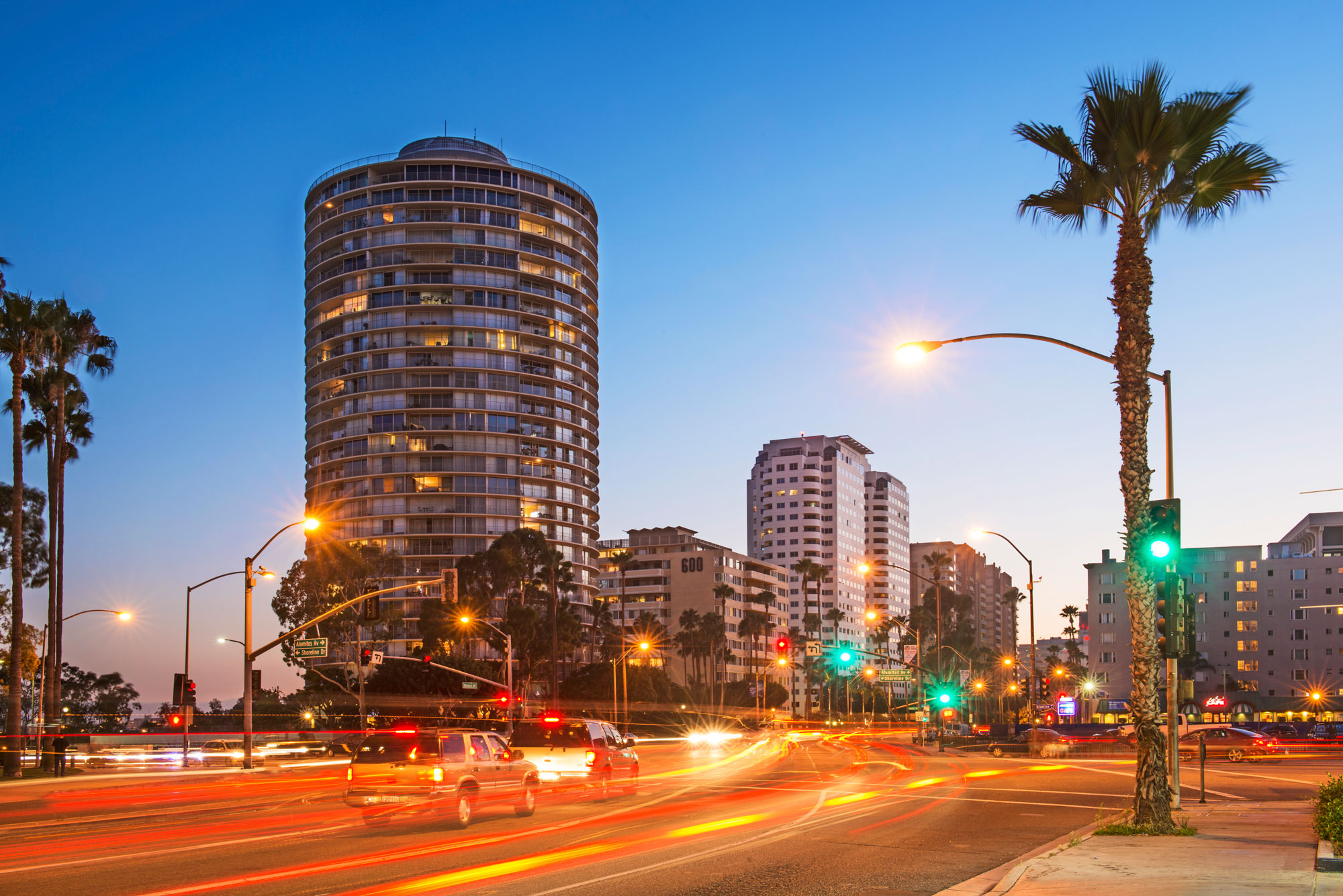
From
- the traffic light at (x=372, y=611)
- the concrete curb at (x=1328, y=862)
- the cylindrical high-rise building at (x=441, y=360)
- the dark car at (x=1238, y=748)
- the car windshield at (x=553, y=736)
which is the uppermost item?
the cylindrical high-rise building at (x=441, y=360)

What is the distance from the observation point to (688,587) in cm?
17588

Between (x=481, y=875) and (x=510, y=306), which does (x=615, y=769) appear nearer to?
(x=481, y=875)

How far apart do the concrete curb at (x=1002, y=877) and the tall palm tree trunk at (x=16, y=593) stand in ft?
124

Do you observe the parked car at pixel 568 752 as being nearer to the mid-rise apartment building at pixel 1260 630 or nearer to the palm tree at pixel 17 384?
the palm tree at pixel 17 384

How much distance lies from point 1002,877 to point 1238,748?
39.7m

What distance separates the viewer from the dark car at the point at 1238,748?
4650cm

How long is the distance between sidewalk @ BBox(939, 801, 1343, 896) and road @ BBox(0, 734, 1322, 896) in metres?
1.01

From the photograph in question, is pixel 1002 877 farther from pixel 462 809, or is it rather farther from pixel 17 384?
pixel 17 384

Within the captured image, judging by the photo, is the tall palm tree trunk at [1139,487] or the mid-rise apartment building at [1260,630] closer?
the tall palm tree trunk at [1139,487]

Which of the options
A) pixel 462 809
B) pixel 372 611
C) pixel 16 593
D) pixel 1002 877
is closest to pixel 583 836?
pixel 462 809

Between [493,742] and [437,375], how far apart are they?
115 metres

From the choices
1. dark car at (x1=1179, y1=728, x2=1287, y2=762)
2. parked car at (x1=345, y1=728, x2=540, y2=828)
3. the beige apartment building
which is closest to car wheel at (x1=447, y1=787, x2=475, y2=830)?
parked car at (x1=345, y1=728, x2=540, y2=828)

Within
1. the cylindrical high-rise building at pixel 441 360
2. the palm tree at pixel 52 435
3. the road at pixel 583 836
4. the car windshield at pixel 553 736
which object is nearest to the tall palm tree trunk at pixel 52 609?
the palm tree at pixel 52 435

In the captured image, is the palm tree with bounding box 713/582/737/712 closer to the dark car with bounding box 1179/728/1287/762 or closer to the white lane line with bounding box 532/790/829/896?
the dark car with bounding box 1179/728/1287/762
